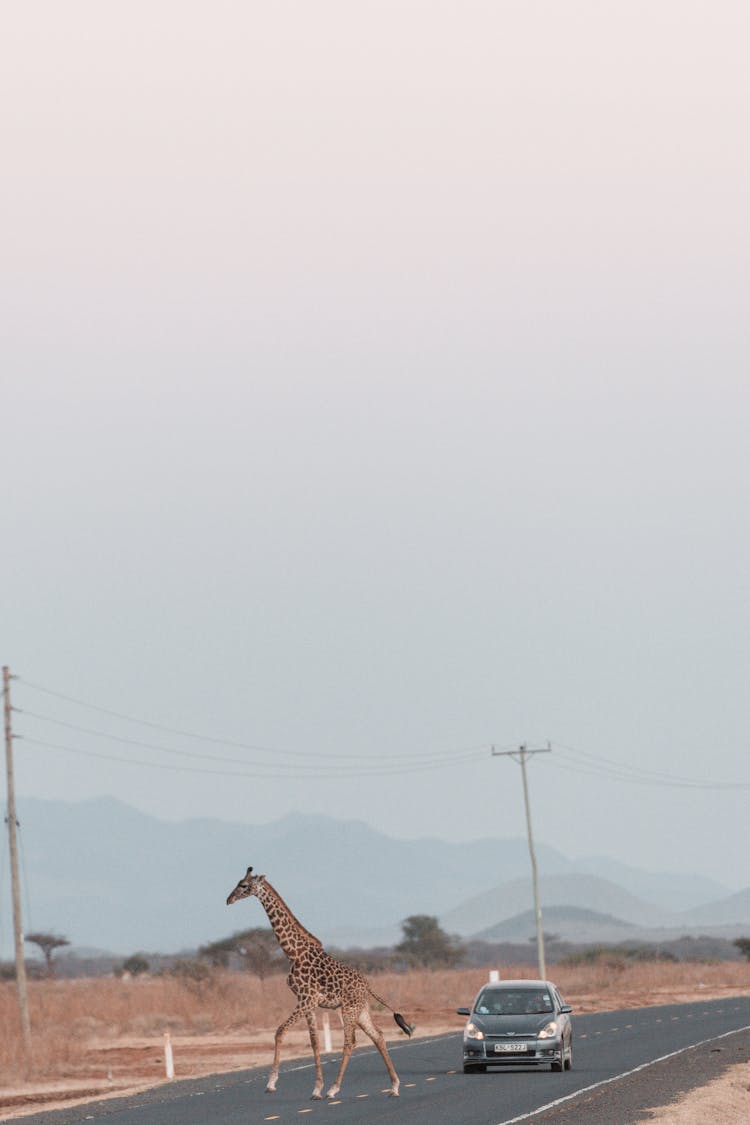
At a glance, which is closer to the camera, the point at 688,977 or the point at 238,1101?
the point at 238,1101

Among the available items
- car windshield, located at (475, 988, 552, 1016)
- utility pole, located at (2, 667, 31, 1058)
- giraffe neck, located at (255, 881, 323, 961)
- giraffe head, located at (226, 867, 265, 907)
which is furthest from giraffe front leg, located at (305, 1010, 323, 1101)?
utility pole, located at (2, 667, 31, 1058)

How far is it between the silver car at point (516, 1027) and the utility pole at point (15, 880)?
17161 mm

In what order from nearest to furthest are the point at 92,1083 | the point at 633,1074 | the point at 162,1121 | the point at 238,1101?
the point at 162,1121 → the point at 238,1101 → the point at 633,1074 → the point at 92,1083

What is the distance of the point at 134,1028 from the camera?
203 feet

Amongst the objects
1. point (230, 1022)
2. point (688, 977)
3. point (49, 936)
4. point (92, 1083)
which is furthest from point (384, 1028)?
point (49, 936)

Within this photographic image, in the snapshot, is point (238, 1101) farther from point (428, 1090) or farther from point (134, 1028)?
point (134, 1028)

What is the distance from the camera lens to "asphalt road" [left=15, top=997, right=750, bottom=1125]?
1025 inches

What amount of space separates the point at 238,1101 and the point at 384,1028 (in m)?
28.3

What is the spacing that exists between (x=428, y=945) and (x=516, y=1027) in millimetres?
105812

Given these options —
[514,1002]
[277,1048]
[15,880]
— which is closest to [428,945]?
[15,880]

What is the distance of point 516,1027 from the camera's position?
3312cm

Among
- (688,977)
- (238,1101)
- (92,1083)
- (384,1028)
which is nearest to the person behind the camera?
(238,1101)

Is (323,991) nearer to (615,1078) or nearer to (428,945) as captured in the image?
(615,1078)

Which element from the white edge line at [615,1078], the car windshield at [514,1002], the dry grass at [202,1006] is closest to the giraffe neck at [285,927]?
the car windshield at [514,1002]
